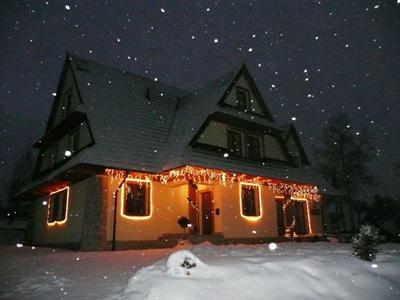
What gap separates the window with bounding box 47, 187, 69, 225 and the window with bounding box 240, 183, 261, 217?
9.30 metres

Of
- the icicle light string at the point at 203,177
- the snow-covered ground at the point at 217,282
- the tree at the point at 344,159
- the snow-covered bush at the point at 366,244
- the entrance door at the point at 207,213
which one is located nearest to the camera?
the snow-covered ground at the point at 217,282

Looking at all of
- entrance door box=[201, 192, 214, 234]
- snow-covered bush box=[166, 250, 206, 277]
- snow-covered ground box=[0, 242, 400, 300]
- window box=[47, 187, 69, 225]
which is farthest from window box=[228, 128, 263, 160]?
snow-covered bush box=[166, 250, 206, 277]

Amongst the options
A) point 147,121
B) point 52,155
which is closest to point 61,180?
point 52,155

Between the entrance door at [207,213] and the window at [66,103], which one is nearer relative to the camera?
the entrance door at [207,213]

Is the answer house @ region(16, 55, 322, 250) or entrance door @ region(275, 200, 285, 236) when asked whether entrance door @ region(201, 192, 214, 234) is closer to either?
house @ region(16, 55, 322, 250)

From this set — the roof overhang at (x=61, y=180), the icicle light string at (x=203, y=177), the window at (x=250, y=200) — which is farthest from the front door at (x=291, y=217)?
the roof overhang at (x=61, y=180)

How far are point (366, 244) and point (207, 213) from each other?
32.2ft

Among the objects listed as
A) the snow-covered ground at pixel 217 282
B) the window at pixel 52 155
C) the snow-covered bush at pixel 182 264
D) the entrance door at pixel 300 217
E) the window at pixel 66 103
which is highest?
the window at pixel 66 103

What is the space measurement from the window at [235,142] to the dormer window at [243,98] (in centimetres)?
163

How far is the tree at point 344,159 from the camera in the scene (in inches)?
1332

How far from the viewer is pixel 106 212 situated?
1343 cm

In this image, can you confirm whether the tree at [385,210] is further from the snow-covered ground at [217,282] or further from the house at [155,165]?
the snow-covered ground at [217,282]

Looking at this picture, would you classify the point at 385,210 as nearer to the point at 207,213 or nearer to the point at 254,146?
the point at 254,146

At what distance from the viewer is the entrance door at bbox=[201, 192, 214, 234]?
1651cm
